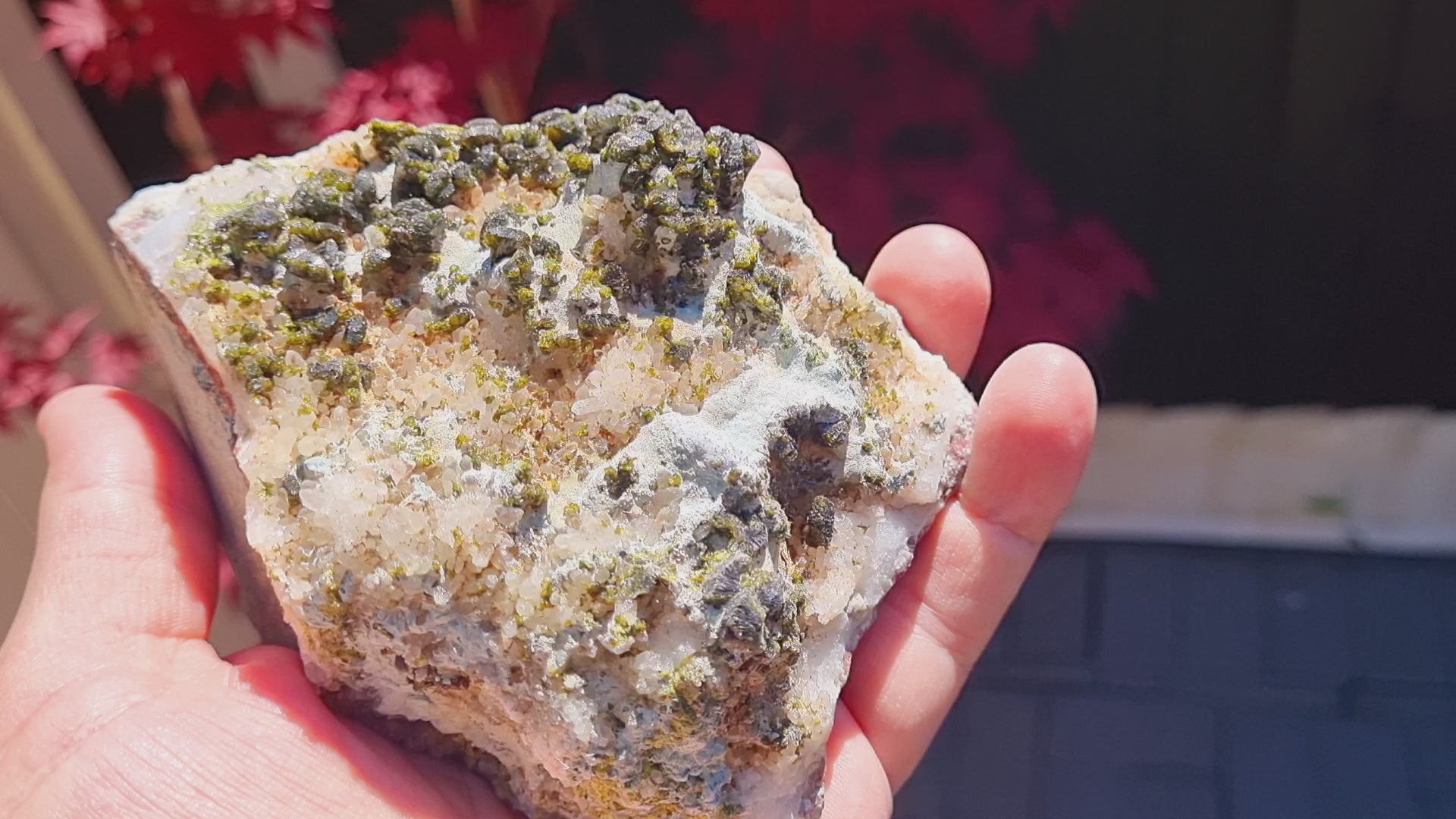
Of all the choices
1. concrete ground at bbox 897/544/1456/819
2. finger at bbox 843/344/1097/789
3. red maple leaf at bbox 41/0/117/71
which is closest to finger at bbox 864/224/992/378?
finger at bbox 843/344/1097/789

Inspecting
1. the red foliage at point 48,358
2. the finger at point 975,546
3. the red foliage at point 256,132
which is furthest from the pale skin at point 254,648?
the red foliage at point 256,132

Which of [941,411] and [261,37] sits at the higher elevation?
[261,37]

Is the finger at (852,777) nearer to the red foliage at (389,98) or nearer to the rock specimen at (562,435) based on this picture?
the rock specimen at (562,435)

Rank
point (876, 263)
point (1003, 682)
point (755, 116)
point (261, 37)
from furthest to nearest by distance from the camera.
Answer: point (1003, 682)
point (755, 116)
point (261, 37)
point (876, 263)

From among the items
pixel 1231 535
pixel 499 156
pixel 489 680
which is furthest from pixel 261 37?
pixel 1231 535

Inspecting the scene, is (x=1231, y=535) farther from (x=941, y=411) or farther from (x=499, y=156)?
(x=499, y=156)

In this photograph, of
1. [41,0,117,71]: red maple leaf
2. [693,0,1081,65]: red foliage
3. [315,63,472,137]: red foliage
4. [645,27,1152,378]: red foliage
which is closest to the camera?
[41,0,117,71]: red maple leaf

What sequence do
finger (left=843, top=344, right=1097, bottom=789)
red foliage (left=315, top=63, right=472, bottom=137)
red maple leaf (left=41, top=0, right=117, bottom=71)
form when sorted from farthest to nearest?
red foliage (left=315, top=63, right=472, bottom=137) → red maple leaf (left=41, top=0, right=117, bottom=71) → finger (left=843, top=344, right=1097, bottom=789)

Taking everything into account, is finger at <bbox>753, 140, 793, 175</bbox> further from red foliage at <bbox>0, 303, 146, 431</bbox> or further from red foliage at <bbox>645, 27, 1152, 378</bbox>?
red foliage at <bbox>0, 303, 146, 431</bbox>
